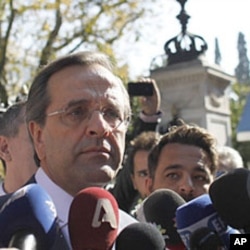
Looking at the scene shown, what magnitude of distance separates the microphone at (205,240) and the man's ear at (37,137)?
25.7 inches

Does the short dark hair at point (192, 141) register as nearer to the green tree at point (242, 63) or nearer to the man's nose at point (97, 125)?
the man's nose at point (97, 125)

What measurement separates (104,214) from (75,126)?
44 centimetres

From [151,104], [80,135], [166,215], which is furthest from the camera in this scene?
[151,104]

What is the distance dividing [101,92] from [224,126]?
5.10 metres

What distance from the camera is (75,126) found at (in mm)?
1786

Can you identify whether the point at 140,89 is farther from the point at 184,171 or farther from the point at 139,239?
the point at 139,239

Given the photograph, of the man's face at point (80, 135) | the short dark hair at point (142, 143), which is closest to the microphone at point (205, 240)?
the man's face at point (80, 135)

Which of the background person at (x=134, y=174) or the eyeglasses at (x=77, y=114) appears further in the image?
the background person at (x=134, y=174)

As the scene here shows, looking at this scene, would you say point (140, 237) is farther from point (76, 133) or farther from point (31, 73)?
point (31, 73)

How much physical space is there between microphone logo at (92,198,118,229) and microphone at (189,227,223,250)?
18 cm

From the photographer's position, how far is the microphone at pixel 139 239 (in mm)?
1454

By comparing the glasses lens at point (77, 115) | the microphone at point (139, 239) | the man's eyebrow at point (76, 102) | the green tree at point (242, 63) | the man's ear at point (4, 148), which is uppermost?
the man's eyebrow at point (76, 102)

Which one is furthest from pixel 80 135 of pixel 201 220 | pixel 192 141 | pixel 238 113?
pixel 238 113

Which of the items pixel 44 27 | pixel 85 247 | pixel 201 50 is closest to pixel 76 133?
pixel 85 247
